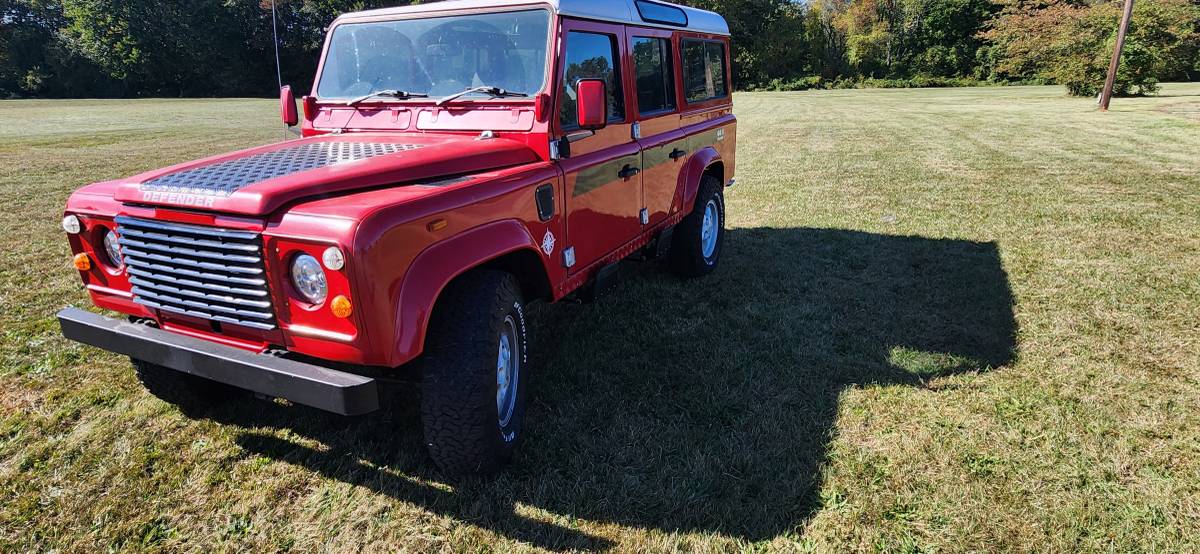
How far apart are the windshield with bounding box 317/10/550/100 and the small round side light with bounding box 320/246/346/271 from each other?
1603 millimetres

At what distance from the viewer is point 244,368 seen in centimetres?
257

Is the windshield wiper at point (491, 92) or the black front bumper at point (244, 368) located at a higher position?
the windshield wiper at point (491, 92)

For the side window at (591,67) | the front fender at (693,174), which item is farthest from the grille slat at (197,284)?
the front fender at (693,174)

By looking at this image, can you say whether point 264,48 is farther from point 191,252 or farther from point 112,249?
point 191,252

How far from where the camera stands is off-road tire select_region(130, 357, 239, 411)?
3.50 m

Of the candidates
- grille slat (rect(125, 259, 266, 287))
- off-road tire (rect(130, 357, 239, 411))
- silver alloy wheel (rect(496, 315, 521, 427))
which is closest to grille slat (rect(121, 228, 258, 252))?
grille slat (rect(125, 259, 266, 287))

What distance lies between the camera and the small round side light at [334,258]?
7.84 ft

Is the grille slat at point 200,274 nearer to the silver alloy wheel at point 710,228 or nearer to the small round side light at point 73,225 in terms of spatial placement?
the small round side light at point 73,225

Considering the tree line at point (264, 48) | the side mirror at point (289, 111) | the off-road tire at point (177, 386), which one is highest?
the tree line at point (264, 48)

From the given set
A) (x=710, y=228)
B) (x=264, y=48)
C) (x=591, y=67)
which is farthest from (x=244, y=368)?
(x=264, y=48)

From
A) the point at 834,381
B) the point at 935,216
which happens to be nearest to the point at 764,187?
the point at 935,216

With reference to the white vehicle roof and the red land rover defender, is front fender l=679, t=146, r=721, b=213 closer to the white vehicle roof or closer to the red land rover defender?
the red land rover defender

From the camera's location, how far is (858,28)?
57.2 m

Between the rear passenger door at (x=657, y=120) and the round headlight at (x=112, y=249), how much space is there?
117 inches
